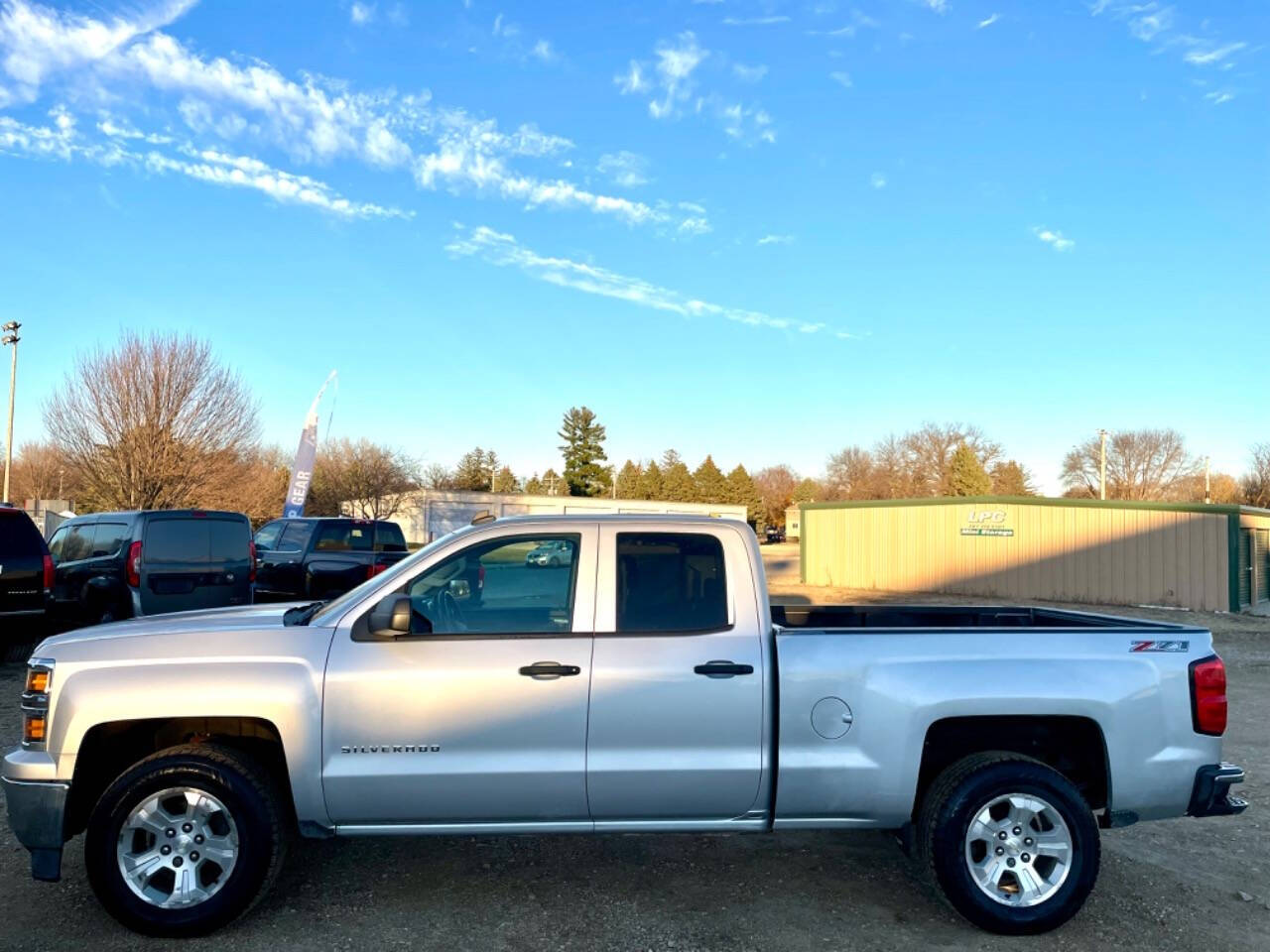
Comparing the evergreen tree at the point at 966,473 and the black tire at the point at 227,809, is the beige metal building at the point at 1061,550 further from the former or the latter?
the evergreen tree at the point at 966,473

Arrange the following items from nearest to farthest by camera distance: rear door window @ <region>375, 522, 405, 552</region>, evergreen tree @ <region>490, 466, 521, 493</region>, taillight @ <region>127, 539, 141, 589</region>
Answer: taillight @ <region>127, 539, 141, 589</region>, rear door window @ <region>375, 522, 405, 552</region>, evergreen tree @ <region>490, 466, 521, 493</region>

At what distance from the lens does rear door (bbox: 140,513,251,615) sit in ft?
37.9

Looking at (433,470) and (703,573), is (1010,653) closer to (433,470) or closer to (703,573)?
(703,573)

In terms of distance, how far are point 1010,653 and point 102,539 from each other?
37.6 ft

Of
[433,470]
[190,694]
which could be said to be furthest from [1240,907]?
[433,470]

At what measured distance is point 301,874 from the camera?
488 cm

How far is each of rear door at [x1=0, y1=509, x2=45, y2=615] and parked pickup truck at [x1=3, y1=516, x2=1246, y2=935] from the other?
22.3 ft

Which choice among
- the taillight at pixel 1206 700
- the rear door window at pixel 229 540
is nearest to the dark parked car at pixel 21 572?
the rear door window at pixel 229 540

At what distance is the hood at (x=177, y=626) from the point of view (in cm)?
435

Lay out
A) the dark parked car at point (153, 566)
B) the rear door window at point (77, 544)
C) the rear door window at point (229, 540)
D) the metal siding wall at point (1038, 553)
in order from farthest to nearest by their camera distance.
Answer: the metal siding wall at point (1038, 553)
the rear door window at point (77, 544)
the rear door window at point (229, 540)
the dark parked car at point (153, 566)

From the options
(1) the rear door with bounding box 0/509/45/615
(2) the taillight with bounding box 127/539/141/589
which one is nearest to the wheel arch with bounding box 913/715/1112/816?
Result: (1) the rear door with bounding box 0/509/45/615

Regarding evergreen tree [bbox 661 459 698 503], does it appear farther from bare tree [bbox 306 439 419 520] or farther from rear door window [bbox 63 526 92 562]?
rear door window [bbox 63 526 92 562]

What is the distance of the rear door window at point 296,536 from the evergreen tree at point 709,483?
87.7 metres

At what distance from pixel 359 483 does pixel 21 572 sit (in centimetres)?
4754
